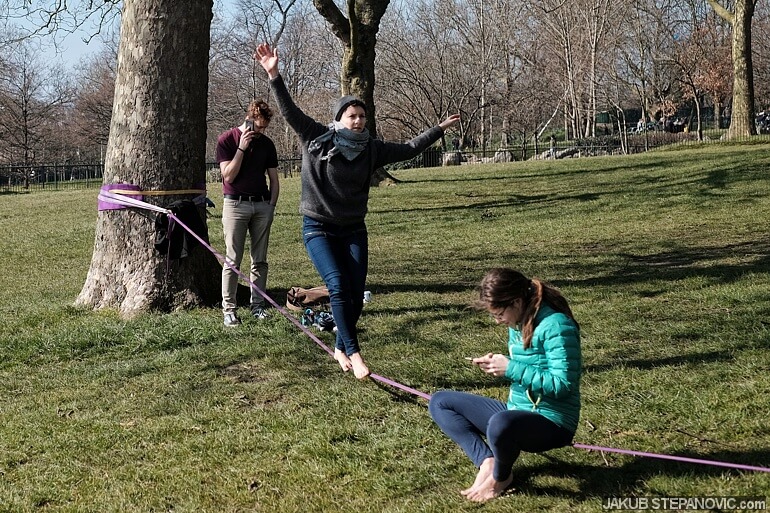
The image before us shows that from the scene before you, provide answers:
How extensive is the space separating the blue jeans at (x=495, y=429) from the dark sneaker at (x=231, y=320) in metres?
3.61

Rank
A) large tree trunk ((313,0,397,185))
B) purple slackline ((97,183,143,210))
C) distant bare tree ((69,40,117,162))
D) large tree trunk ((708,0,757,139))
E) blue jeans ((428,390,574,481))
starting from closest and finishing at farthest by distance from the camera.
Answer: blue jeans ((428,390,574,481)) < purple slackline ((97,183,143,210)) < large tree trunk ((313,0,397,185)) < large tree trunk ((708,0,757,139)) < distant bare tree ((69,40,117,162))

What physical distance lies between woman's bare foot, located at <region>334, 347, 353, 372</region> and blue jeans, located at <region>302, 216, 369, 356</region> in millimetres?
40

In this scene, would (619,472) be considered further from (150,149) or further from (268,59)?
(150,149)

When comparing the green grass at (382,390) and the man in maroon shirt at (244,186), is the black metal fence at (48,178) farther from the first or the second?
the man in maroon shirt at (244,186)

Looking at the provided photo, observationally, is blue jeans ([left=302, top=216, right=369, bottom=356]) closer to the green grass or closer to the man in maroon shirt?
the green grass

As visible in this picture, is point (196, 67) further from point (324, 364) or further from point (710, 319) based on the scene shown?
point (710, 319)

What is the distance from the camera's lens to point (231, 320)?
7574 millimetres

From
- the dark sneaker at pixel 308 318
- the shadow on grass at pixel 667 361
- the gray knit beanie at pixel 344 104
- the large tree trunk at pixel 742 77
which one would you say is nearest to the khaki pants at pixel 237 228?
the dark sneaker at pixel 308 318

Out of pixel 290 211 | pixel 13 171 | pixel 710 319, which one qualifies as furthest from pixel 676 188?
pixel 13 171

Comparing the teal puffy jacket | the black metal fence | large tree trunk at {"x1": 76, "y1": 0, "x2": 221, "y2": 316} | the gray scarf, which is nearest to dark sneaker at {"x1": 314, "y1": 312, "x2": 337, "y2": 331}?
large tree trunk at {"x1": 76, "y1": 0, "x2": 221, "y2": 316}

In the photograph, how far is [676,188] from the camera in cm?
1656

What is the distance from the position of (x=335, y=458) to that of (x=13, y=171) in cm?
4054

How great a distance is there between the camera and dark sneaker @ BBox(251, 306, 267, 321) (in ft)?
25.6

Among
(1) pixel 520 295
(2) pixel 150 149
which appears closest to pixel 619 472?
(1) pixel 520 295
